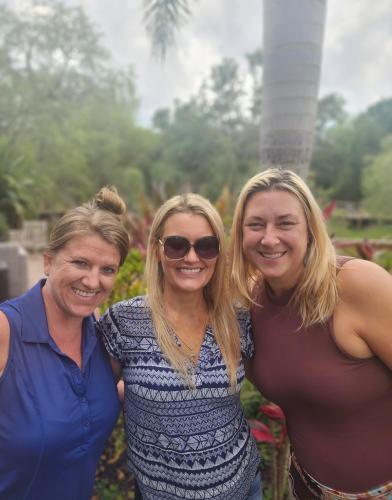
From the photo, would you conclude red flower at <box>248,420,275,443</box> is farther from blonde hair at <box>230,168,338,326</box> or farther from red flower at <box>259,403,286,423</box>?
blonde hair at <box>230,168,338,326</box>

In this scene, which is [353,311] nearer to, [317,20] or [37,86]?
[317,20]

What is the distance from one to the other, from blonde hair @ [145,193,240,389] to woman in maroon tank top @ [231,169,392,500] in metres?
0.15

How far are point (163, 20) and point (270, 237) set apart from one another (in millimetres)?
3256

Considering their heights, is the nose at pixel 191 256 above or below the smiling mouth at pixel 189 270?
above

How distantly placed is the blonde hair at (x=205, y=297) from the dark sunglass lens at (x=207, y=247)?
0.04 metres

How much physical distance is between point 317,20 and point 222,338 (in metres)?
2.73

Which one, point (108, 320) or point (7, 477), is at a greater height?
point (108, 320)

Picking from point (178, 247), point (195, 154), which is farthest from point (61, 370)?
point (195, 154)

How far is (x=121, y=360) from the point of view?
5.79 feet

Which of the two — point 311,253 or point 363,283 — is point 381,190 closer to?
point 311,253

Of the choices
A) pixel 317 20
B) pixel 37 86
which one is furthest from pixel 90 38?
pixel 317 20

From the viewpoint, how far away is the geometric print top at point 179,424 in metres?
1.60

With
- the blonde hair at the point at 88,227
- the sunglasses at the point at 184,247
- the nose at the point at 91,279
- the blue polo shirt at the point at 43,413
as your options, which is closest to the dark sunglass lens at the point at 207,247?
the sunglasses at the point at 184,247

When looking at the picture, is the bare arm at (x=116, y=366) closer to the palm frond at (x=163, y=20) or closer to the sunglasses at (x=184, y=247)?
the sunglasses at (x=184, y=247)
